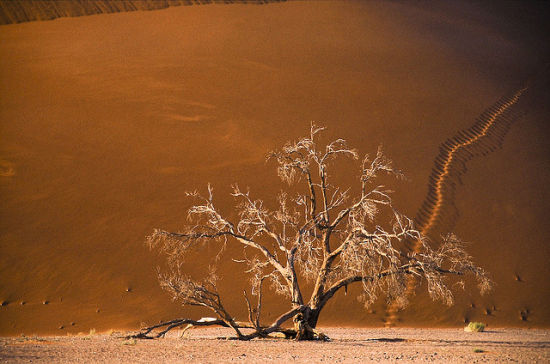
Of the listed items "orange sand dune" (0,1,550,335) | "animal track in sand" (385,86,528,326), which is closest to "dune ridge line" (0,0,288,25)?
"orange sand dune" (0,1,550,335)

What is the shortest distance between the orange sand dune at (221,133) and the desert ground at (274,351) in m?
3.58

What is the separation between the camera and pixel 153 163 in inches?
727

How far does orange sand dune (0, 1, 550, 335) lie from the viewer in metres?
14.8

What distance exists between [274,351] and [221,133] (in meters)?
12.8

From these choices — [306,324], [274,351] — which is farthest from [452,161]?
[274,351]

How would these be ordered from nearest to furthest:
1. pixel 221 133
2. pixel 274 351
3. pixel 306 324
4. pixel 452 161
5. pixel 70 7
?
pixel 274 351 < pixel 306 324 < pixel 221 133 < pixel 452 161 < pixel 70 7

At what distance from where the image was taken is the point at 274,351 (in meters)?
8.70

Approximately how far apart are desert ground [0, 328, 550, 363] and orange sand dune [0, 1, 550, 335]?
3582 millimetres

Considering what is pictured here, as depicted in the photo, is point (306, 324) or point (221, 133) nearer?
point (306, 324)

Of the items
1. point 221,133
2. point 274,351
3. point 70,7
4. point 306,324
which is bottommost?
point 274,351

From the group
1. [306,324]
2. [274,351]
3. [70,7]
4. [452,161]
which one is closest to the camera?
[274,351]

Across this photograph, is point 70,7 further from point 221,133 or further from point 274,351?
point 274,351

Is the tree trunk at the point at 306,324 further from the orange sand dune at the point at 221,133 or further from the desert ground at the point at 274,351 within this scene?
the orange sand dune at the point at 221,133

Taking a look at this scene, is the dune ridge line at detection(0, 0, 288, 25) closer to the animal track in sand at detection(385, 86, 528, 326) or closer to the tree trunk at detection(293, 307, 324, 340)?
the animal track in sand at detection(385, 86, 528, 326)
